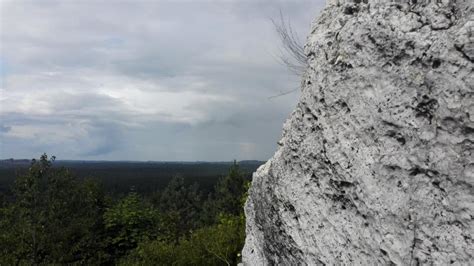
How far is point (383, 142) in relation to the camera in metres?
4.15

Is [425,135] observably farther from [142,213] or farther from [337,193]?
[142,213]

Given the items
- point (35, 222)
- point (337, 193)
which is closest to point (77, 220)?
point (35, 222)

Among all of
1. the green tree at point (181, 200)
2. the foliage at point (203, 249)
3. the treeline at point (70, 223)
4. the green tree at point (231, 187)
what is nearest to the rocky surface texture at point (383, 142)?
the foliage at point (203, 249)

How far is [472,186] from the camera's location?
3613mm

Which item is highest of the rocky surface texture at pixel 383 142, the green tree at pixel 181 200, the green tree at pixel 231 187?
the rocky surface texture at pixel 383 142

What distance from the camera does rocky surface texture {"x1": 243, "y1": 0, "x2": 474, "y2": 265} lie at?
3721mm

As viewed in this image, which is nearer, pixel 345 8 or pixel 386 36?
pixel 386 36

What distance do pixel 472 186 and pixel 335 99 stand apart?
1.44m

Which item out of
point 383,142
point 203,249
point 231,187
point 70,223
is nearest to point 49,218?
point 70,223

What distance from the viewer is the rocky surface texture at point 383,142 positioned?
146 inches

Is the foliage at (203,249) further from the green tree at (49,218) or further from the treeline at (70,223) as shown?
the green tree at (49,218)

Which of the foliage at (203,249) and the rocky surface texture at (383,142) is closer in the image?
the rocky surface texture at (383,142)

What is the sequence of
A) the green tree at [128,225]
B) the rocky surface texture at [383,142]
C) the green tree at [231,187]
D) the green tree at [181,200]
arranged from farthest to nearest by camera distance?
the green tree at [181,200] → the green tree at [231,187] → the green tree at [128,225] → the rocky surface texture at [383,142]

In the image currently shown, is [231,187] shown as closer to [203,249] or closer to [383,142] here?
[203,249]
